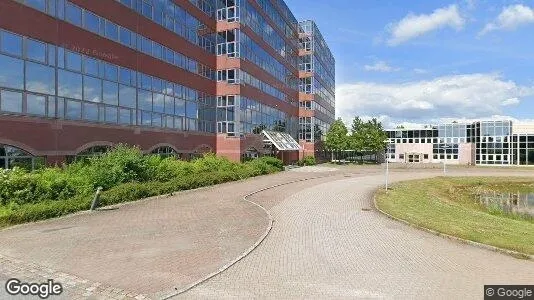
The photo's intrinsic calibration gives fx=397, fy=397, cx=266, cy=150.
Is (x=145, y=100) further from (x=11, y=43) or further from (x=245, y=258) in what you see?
(x=245, y=258)

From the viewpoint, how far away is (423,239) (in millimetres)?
13273

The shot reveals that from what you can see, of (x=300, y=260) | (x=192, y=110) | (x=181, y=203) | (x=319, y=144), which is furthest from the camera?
(x=319, y=144)

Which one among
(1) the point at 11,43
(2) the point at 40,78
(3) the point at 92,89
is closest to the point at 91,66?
(3) the point at 92,89

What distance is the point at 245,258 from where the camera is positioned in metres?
10.7

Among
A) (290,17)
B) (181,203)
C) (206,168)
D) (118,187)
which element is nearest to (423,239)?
(181,203)

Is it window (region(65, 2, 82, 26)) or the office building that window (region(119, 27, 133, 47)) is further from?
window (region(65, 2, 82, 26))

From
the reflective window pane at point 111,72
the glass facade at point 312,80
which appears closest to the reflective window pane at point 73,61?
the reflective window pane at point 111,72

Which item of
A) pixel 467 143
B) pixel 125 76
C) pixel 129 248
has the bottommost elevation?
pixel 129 248

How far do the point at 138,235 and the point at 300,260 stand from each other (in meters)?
5.55

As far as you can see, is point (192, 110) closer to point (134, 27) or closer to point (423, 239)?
point (134, 27)

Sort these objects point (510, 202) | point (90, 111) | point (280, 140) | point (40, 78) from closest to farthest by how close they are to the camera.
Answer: point (40, 78), point (90, 111), point (510, 202), point (280, 140)

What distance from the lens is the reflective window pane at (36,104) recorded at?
22.7 metres

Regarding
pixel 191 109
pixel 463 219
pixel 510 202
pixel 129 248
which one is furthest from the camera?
pixel 191 109

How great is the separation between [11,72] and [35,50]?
88.2 inches
